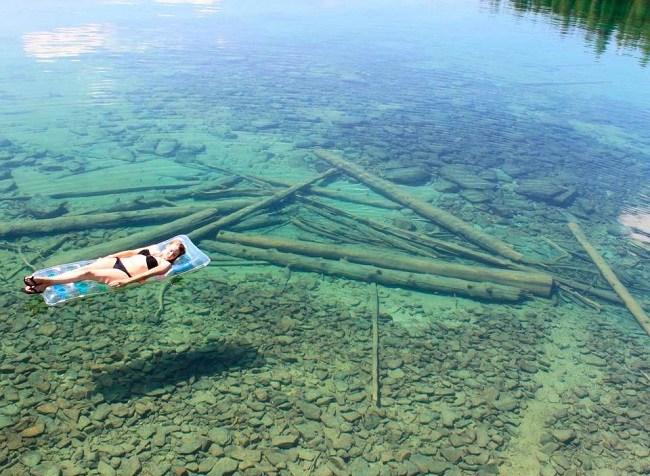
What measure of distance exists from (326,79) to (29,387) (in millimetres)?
26548

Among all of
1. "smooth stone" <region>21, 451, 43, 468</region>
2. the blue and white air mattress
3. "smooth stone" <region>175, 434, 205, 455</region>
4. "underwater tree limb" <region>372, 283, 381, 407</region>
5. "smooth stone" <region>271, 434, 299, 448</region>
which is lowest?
"underwater tree limb" <region>372, 283, 381, 407</region>

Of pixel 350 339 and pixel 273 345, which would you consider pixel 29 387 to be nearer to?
pixel 273 345

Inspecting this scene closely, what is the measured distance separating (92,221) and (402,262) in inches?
333

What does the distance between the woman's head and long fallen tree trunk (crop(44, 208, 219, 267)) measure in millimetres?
3383

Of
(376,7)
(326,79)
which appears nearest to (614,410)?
(326,79)

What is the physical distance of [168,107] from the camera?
2600 cm

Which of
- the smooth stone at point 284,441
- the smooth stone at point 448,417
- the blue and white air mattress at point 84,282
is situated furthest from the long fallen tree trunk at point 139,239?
the smooth stone at point 448,417

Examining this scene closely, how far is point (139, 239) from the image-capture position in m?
14.0

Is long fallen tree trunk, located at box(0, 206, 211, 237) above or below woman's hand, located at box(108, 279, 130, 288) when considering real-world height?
below

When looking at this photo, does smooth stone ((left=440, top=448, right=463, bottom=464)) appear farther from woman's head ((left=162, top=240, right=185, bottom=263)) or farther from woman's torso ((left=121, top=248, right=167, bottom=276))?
woman's torso ((left=121, top=248, right=167, bottom=276))

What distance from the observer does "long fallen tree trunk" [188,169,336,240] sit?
14.6 meters

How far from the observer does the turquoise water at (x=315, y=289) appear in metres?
9.16

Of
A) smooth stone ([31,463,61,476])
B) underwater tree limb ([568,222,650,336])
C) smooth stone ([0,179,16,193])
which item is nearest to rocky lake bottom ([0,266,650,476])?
smooth stone ([31,463,61,476])

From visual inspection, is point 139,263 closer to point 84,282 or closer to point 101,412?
point 84,282
